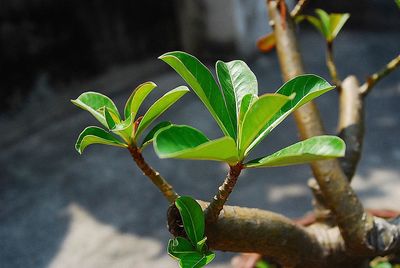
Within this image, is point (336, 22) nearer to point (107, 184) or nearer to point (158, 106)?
point (158, 106)

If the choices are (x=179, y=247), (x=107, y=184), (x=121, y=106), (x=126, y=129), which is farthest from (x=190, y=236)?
(x=121, y=106)

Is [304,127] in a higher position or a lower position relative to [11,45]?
lower

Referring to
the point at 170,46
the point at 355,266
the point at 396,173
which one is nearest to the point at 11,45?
the point at 170,46

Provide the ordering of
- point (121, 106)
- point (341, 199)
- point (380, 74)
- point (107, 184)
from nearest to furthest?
point (341, 199) → point (380, 74) → point (107, 184) → point (121, 106)

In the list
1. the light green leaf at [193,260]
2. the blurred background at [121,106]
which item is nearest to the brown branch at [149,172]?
the light green leaf at [193,260]

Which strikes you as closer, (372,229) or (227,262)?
(372,229)

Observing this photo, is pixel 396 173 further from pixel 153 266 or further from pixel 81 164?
pixel 81 164

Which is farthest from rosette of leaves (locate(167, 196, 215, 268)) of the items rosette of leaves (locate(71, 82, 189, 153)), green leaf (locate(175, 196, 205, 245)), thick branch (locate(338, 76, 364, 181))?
thick branch (locate(338, 76, 364, 181))
